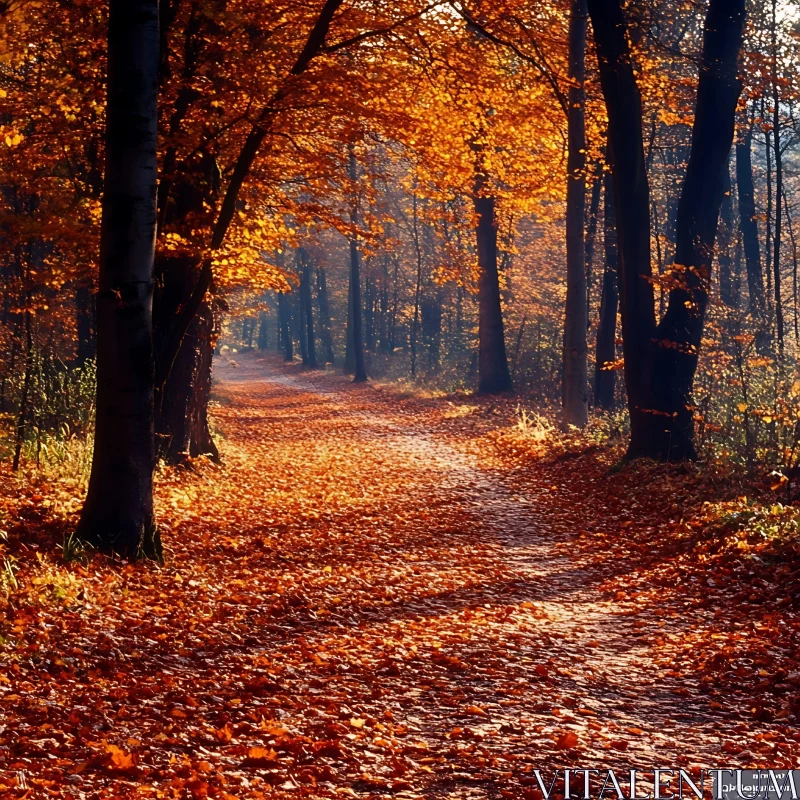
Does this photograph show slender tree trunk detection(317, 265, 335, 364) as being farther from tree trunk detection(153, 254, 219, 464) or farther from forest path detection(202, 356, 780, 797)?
forest path detection(202, 356, 780, 797)

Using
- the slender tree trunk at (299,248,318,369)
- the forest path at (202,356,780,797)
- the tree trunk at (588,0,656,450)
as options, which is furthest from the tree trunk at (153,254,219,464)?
the slender tree trunk at (299,248,318,369)

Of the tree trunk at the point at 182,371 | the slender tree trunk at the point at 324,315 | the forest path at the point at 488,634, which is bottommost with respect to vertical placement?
the forest path at the point at 488,634

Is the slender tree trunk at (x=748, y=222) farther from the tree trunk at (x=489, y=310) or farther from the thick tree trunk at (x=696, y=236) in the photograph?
the thick tree trunk at (x=696, y=236)

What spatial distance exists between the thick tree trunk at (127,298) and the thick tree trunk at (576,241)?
9.64 meters

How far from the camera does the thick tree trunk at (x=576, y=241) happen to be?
50.4ft

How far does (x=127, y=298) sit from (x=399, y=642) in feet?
13.0

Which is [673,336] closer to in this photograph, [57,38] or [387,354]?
[57,38]

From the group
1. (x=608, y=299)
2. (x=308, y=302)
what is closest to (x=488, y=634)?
→ (x=608, y=299)

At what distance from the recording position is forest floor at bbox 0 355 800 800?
461cm

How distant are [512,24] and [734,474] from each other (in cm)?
717

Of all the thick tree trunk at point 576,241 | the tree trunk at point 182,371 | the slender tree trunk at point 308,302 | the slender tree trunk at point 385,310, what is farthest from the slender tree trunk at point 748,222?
the slender tree trunk at point 308,302

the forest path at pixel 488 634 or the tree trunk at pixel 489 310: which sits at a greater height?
the tree trunk at pixel 489 310

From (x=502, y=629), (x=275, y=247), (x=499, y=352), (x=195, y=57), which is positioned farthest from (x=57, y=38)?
(x=499, y=352)

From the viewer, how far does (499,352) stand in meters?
25.5
